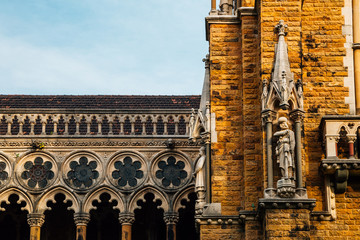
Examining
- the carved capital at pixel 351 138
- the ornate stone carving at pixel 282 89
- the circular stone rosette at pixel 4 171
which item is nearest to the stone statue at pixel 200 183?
the ornate stone carving at pixel 282 89

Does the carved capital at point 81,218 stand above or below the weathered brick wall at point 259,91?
below

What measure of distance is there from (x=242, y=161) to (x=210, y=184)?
0.78m

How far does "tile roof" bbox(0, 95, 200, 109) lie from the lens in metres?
32.6

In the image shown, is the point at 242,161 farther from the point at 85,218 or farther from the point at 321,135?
the point at 85,218

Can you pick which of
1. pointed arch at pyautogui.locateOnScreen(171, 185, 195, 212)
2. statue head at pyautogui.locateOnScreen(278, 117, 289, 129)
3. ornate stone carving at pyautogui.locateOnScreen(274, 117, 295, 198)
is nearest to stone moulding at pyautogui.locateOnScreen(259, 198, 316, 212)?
ornate stone carving at pyautogui.locateOnScreen(274, 117, 295, 198)

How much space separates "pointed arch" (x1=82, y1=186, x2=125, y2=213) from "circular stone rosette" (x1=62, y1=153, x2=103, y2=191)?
20cm

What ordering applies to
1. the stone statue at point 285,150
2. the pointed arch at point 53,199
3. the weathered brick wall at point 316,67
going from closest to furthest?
the stone statue at point 285,150 < the weathered brick wall at point 316,67 < the pointed arch at point 53,199

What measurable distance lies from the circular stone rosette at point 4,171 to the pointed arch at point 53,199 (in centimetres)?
98

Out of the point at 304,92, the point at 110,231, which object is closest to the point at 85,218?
the point at 110,231

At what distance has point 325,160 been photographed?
21.6 meters

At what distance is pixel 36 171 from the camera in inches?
1125

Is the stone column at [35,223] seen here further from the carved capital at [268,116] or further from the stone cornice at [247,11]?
the carved capital at [268,116]

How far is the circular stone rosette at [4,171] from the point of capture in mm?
28344

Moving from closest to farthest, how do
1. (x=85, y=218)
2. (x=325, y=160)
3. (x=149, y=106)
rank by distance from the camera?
1. (x=325, y=160)
2. (x=85, y=218)
3. (x=149, y=106)
